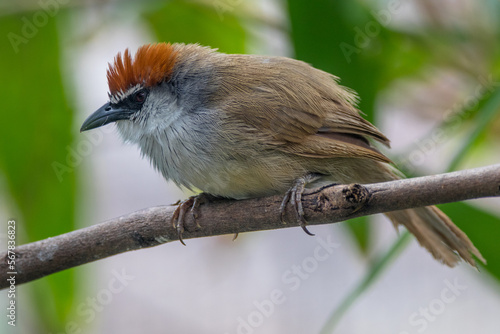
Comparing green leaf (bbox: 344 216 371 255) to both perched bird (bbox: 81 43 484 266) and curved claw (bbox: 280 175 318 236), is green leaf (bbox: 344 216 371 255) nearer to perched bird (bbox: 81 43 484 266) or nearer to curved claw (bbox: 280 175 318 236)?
perched bird (bbox: 81 43 484 266)

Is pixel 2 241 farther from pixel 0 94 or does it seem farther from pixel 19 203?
pixel 0 94

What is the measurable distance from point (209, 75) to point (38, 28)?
1581 mm

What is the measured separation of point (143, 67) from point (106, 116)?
349 millimetres

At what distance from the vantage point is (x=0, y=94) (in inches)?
161

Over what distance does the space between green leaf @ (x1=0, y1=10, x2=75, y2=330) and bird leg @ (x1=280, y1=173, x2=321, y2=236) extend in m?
1.79

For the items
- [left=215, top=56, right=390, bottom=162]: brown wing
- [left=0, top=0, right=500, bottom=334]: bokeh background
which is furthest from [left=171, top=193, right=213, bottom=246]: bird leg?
[left=0, top=0, right=500, bottom=334]: bokeh background

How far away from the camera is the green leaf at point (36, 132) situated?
3.92 meters

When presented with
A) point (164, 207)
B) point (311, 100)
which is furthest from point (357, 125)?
point (164, 207)
